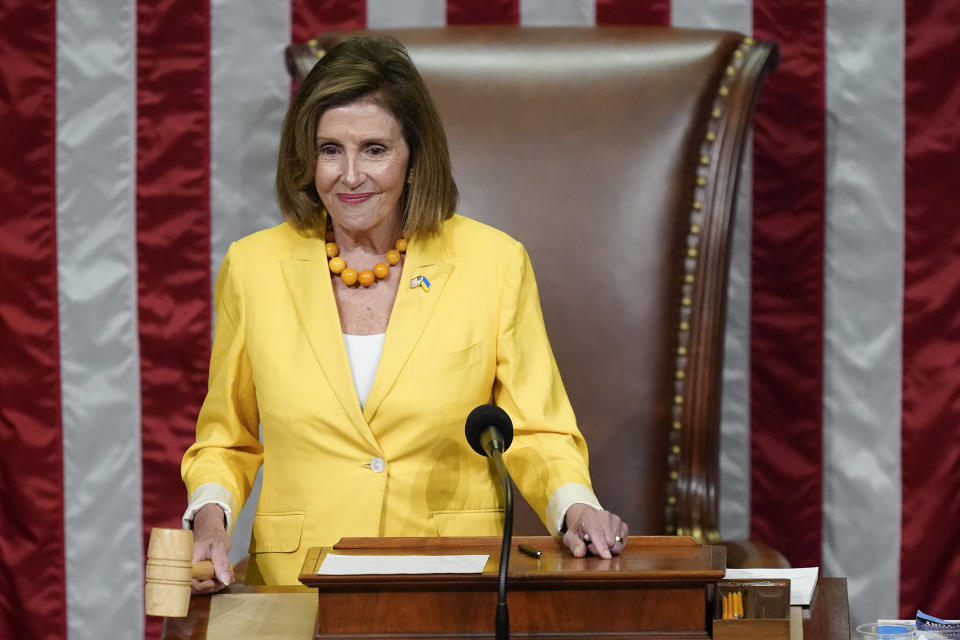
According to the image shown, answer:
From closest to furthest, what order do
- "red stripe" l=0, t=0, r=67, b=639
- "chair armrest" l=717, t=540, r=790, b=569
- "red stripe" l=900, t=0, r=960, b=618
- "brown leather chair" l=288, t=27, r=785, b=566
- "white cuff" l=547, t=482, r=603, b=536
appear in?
1. "white cuff" l=547, t=482, r=603, b=536
2. "chair armrest" l=717, t=540, r=790, b=569
3. "brown leather chair" l=288, t=27, r=785, b=566
4. "red stripe" l=900, t=0, r=960, b=618
5. "red stripe" l=0, t=0, r=67, b=639

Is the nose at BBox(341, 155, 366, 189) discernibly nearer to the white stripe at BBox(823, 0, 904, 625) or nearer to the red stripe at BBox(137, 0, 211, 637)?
the red stripe at BBox(137, 0, 211, 637)

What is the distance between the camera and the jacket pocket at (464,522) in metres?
2.30

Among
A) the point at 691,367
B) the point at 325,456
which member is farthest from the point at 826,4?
the point at 325,456

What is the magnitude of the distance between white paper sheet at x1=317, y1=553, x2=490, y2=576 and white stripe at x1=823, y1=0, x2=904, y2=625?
159 cm

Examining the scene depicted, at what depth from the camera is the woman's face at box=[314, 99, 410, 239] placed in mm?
2273

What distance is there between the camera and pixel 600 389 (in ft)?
9.35

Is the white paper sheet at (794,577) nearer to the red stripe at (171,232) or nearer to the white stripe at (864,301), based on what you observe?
the white stripe at (864,301)

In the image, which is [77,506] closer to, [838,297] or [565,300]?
[565,300]

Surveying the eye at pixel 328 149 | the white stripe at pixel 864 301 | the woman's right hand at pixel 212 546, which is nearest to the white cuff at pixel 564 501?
the woman's right hand at pixel 212 546

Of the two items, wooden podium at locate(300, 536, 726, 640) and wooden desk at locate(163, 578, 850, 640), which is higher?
wooden podium at locate(300, 536, 726, 640)

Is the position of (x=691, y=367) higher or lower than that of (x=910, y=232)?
lower

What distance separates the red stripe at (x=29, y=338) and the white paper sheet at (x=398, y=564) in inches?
64.3

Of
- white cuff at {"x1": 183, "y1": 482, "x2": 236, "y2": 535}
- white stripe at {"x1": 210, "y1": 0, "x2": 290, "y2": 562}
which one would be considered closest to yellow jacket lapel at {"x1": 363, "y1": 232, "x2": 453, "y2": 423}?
white cuff at {"x1": 183, "y1": 482, "x2": 236, "y2": 535}

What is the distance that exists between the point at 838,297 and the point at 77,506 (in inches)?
71.2
